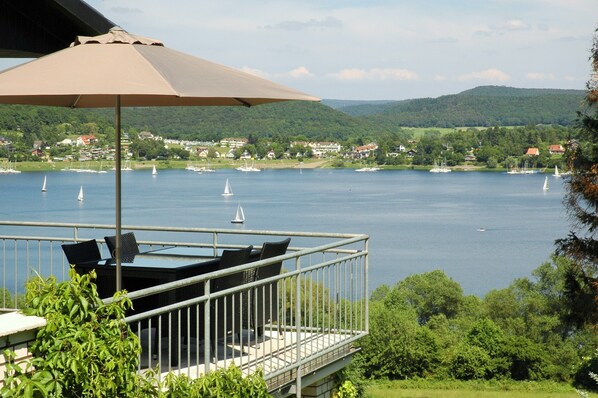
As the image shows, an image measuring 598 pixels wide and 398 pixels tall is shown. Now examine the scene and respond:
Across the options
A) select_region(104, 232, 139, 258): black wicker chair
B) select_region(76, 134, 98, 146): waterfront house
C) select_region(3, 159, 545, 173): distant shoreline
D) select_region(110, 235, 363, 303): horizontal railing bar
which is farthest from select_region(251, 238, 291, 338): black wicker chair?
select_region(3, 159, 545, 173): distant shoreline

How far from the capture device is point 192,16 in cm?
7344

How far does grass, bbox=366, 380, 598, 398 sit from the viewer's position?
42.6 metres

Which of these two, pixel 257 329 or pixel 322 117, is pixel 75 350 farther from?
pixel 322 117

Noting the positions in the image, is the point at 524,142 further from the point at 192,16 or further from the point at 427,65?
the point at 192,16

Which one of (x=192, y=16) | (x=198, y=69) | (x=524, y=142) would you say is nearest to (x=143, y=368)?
(x=198, y=69)

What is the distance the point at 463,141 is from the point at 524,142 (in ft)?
41.9

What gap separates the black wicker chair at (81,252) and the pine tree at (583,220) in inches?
859

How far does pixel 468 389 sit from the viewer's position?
44.2 meters

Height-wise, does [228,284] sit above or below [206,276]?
below

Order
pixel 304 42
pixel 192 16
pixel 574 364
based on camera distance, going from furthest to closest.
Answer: pixel 304 42 → pixel 192 16 → pixel 574 364

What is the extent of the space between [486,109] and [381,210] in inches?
2771

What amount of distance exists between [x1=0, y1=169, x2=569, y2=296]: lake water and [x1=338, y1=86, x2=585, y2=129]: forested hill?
1007cm

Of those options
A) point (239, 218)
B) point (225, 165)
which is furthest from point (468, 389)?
point (225, 165)

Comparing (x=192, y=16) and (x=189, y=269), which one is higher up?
(x=192, y=16)
